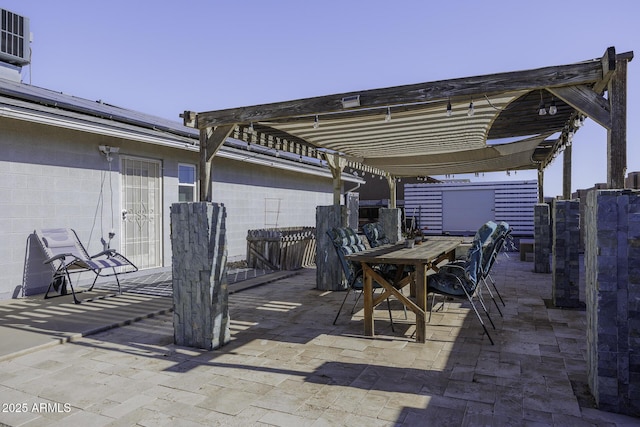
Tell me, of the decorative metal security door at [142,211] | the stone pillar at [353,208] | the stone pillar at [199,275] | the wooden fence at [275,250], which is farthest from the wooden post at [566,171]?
the stone pillar at [353,208]

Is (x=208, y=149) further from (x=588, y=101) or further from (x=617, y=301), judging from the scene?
(x=617, y=301)

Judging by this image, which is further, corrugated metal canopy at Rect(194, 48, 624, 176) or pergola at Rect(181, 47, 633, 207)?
corrugated metal canopy at Rect(194, 48, 624, 176)

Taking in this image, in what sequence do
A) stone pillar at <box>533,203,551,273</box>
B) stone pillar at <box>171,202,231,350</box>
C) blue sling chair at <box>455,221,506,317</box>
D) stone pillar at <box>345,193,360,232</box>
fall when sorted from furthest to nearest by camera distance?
1. stone pillar at <box>345,193,360,232</box>
2. stone pillar at <box>533,203,551,273</box>
3. blue sling chair at <box>455,221,506,317</box>
4. stone pillar at <box>171,202,231,350</box>

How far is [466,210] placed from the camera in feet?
51.6

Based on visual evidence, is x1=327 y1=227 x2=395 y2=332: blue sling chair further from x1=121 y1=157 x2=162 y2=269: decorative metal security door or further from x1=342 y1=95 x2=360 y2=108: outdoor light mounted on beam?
x1=121 y1=157 x2=162 y2=269: decorative metal security door

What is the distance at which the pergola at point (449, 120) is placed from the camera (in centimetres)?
304

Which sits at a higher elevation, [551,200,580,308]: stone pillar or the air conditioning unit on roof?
the air conditioning unit on roof

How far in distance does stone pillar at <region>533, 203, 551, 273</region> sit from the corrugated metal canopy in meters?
1.15

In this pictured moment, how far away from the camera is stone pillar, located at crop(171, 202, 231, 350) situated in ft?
12.6

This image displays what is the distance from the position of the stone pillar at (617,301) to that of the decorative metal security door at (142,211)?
716 centimetres

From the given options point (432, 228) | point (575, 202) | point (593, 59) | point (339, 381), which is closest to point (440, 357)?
point (339, 381)

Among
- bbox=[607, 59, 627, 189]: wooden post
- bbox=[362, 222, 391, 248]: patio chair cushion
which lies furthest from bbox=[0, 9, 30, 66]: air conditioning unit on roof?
bbox=[607, 59, 627, 189]: wooden post

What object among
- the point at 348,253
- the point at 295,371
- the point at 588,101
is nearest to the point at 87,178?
the point at 348,253

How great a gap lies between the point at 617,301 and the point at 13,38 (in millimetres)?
9735
